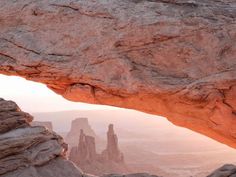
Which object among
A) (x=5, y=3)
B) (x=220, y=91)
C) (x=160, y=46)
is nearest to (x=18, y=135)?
(x=5, y=3)

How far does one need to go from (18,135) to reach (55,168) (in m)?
1.66

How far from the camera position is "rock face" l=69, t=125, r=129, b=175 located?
230ft

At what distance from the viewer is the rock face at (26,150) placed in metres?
13.4

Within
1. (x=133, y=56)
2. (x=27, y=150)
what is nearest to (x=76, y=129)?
(x=27, y=150)

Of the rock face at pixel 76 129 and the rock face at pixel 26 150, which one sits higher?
the rock face at pixel 26 150

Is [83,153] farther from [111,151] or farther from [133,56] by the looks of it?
[133,56]

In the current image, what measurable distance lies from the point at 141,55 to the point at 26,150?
16.8ft

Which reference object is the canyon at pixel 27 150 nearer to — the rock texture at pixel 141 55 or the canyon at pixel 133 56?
the canyon at pixel 133 56

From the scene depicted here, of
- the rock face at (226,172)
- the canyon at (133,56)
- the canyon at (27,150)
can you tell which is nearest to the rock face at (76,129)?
the canyon at (27,150)

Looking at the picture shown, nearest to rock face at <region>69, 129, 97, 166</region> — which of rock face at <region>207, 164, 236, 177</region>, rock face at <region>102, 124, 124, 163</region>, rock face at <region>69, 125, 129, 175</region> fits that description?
rock face at <region>69, 125, 129, 175</region>

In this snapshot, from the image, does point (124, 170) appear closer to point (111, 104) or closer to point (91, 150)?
point (91, 150)

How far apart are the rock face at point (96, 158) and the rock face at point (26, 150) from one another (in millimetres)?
53535

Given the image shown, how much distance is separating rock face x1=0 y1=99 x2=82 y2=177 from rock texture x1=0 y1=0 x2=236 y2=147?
2069 millimetres

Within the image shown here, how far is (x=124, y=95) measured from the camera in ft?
40.3
